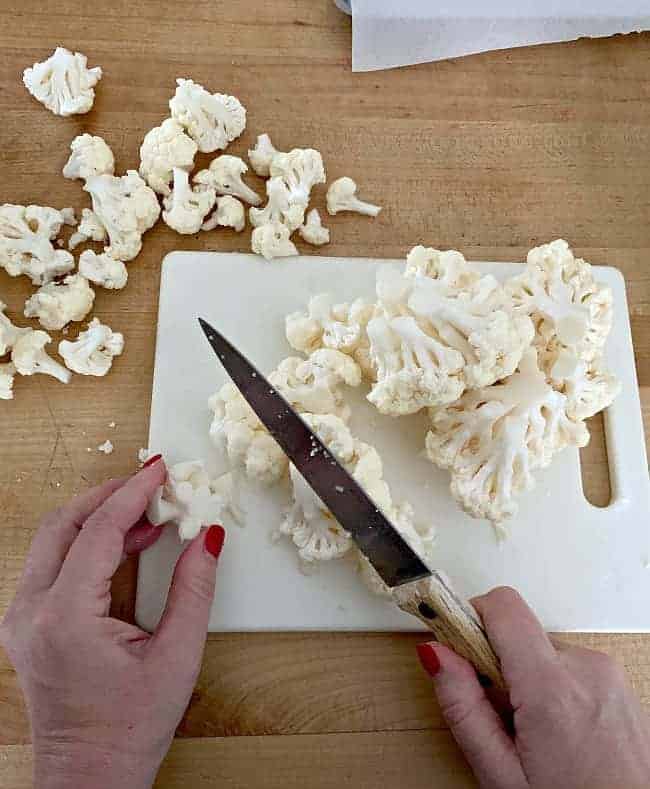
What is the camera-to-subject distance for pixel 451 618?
1172 millimetres

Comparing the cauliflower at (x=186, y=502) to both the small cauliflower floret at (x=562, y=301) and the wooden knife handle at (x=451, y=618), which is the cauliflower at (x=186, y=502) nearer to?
the wooden knife handle at (x=451, y=618)

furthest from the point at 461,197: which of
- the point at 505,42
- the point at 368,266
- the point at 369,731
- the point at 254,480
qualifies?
the point at 369,731

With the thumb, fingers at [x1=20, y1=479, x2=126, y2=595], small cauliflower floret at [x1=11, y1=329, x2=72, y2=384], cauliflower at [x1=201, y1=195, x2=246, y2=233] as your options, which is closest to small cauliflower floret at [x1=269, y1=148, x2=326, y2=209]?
cauliflower at [x1=201, y1=195, x2=246, y2=233]

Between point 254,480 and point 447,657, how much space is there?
522 millimetres

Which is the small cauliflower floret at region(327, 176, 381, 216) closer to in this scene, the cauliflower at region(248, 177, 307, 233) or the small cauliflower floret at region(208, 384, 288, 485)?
the cauliflower at region(248, 177, 307, 233)

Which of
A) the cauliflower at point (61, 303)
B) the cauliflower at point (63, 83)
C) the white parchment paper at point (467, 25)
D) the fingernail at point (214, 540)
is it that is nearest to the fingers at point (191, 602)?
the fingernail at point (214, 540)

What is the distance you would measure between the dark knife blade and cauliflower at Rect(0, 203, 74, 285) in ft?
1.57

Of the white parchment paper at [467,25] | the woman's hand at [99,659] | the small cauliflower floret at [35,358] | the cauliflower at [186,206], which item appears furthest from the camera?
the white parchment paper at [467,25]

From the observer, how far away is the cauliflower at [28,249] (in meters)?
1.56

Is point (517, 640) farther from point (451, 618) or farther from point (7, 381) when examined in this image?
Answer: point (7, 381)

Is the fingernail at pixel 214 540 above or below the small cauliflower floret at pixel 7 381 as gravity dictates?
below

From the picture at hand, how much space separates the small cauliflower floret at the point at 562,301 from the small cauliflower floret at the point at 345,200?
1.37 feet

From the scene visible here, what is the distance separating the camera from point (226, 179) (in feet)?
5.38

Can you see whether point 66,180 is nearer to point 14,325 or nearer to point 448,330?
point 14,325
